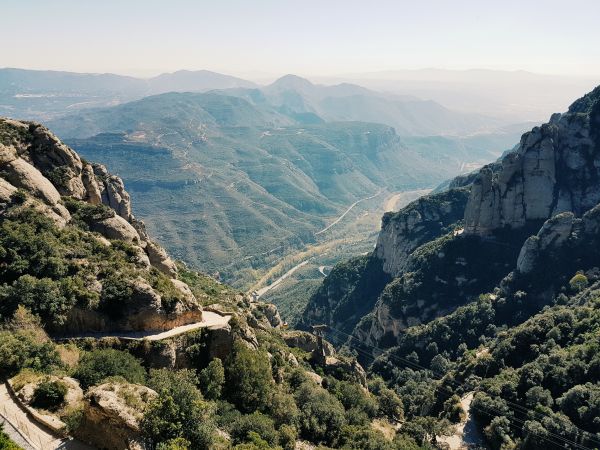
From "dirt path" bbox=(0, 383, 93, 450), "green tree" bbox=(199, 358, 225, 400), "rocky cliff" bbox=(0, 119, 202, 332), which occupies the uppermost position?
"rocky cliff" bbox=(0, 119, 202, 332)

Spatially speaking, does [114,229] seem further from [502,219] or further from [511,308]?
[502,219]

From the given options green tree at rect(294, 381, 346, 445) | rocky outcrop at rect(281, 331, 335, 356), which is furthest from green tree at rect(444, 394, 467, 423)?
green tree at rect(294, 381, 346, 445)

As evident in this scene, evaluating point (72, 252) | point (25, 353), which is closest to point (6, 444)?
point (25, 353)

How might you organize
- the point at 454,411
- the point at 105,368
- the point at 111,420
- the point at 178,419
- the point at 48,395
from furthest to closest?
the point at 454,411, the point at 105,368, the point at 48,395, the point at 178,419, the point at 111,420

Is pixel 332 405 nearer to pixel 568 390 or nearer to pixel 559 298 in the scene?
pixel 568 390

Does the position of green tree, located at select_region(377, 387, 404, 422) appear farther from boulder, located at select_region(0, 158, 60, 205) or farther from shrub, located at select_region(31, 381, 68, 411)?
boulder, located at select_region(0, 158, 60, 205)

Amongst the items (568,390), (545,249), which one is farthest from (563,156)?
(568,390)
